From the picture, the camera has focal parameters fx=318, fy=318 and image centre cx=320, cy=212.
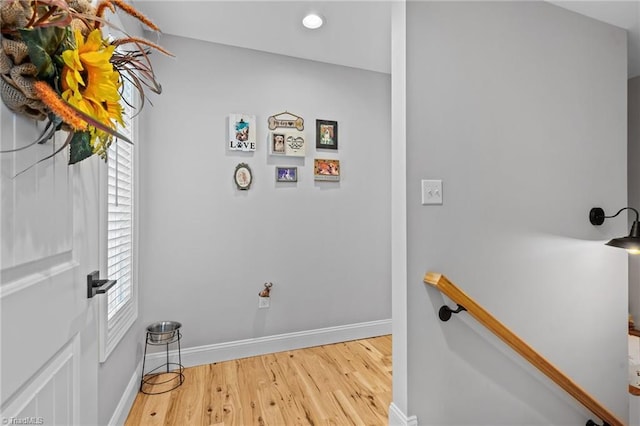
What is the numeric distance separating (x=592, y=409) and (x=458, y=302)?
1310mm

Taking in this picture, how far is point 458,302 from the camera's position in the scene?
155 centimetres

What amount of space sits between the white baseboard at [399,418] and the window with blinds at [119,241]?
142 cm

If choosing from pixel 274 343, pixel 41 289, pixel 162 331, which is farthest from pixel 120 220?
pixel 274 343

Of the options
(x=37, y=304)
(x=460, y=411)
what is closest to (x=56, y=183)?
(x=37, y=304)

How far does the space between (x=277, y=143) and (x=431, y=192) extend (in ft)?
4.97

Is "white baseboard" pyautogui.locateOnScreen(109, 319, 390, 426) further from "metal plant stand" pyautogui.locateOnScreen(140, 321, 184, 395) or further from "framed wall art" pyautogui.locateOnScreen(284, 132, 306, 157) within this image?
"framed wall art" pyautogui.locateOnScreen(284, 132, 306, 157)

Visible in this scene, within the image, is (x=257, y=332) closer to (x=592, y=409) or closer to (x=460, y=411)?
(x=460, y=411)

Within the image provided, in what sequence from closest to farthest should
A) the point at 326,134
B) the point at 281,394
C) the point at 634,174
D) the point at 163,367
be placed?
the point at 281,394, the point at 163,367, the point at 326,134, the point at 634,174

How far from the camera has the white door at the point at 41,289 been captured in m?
0.63

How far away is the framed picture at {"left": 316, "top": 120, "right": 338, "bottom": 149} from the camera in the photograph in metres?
2.87

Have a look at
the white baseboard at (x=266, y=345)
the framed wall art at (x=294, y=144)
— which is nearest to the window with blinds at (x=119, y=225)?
the white baseboard at (x=266, y=345)

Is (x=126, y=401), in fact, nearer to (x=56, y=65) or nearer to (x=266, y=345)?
(x=266, y=345)

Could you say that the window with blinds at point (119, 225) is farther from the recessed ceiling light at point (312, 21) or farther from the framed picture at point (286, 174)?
the recessed ceiling light at point (312, 21)

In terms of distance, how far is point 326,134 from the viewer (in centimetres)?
289
